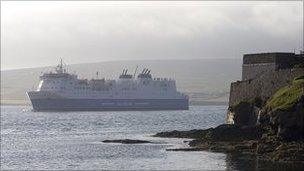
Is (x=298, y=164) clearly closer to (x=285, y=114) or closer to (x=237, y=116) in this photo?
(x=285, y=114)

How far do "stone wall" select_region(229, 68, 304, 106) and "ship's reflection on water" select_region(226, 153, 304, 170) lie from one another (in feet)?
34.7

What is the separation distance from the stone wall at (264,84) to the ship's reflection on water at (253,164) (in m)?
10.6

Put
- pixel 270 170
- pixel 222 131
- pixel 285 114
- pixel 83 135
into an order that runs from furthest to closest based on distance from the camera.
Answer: pixel 83 135 → pixel 222 131 → pixel 285 114 → pixel 270 170

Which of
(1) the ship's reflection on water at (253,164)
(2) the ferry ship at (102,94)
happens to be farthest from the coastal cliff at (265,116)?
(2) the ferry ship at (102,94)

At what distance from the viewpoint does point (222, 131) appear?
44.3 m

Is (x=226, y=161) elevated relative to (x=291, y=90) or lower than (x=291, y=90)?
lower

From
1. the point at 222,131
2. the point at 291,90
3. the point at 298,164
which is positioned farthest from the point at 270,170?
the point at 222,131

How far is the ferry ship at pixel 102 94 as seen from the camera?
124 meters

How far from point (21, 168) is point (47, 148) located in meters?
11.9

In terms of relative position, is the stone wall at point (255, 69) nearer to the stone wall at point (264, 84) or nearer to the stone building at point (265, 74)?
the stone building at point (265, 74)

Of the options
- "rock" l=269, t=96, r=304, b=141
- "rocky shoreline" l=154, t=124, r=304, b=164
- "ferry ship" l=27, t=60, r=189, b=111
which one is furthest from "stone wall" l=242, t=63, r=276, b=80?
"ferry ship" l=27, t=60, r=189, b=111

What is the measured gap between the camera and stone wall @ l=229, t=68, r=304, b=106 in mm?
45375

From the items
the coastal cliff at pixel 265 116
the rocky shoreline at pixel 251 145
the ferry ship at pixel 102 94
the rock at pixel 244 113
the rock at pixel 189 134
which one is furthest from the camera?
the ferry ship at pixel 102 94

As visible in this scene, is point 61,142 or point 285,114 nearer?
point 285,114
